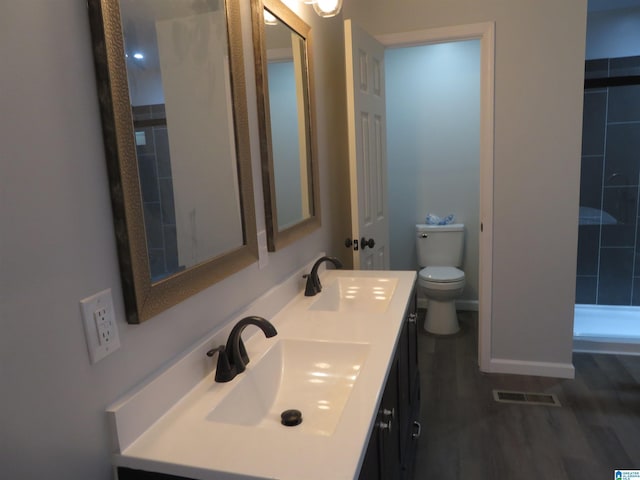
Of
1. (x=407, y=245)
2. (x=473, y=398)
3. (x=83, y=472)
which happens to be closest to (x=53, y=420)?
(x=83, y=472)

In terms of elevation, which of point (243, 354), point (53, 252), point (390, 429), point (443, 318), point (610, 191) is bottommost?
point (443, 318)

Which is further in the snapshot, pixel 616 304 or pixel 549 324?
pixel 616 304

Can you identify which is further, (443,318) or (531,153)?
(443,318)

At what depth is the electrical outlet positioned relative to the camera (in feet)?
2.64

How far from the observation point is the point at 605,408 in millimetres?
2383

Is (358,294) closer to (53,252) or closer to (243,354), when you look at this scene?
(243,354)

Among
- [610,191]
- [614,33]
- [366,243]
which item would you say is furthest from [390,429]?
[614,33]

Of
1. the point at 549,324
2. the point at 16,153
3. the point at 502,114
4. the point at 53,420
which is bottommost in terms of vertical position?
the point at 549,324

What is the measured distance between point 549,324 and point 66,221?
2740mm

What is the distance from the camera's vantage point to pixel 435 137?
378 cm

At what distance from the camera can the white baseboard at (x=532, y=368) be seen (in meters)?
2.74

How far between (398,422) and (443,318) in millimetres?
2147

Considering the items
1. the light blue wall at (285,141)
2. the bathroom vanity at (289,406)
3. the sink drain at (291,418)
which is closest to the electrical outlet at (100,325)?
the bathroom vanity at (289,406)

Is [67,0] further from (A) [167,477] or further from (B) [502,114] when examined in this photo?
(B) [502,114]
